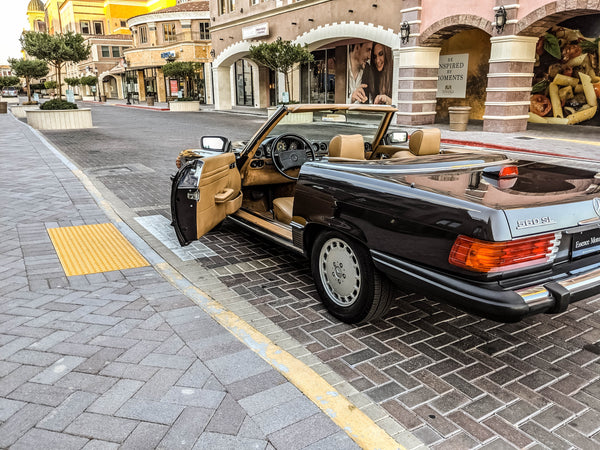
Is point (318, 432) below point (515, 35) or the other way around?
below

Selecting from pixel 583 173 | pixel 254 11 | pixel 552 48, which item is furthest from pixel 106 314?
pixel 254 11

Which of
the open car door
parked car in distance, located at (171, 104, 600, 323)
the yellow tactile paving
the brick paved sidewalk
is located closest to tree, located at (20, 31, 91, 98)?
the yellow tactile paving

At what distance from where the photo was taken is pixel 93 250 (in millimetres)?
5449

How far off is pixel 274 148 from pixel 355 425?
3316 mm

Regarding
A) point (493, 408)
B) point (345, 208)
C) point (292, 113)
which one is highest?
point (292, 113)

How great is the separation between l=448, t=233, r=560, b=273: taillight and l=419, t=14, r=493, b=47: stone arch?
56.1 ft

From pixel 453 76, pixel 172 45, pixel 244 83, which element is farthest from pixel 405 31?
pixel 172 45

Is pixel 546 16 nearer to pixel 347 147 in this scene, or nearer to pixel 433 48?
pixel 433 48

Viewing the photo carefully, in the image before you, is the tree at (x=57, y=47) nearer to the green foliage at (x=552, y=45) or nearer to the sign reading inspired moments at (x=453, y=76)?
the sign reading inspired moments at (x=453, y=76)

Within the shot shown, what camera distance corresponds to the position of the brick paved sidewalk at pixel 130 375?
2.50m

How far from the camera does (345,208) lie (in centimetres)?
350

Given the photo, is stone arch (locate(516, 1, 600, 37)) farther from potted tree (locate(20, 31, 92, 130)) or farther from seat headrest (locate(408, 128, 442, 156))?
potted tree (locate(20, 31, 92, 130))

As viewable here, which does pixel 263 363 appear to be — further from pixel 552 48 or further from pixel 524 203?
pixel 552 48

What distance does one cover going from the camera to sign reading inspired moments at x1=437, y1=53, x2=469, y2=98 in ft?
71.2
